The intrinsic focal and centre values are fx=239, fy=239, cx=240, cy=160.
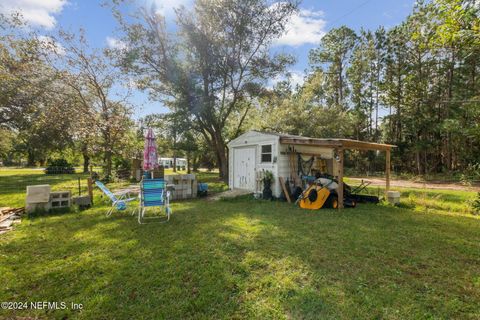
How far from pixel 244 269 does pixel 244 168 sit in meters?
7.22

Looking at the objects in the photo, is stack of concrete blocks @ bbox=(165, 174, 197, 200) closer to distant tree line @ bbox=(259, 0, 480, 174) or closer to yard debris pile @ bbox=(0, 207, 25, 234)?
yard debris pile @ bbox=(0, 207, 25, 234)

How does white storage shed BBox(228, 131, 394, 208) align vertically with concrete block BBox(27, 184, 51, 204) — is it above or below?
above

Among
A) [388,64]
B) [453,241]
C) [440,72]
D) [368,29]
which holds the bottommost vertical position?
[453,241]

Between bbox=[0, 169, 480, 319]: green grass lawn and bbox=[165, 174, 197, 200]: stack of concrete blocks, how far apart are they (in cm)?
320

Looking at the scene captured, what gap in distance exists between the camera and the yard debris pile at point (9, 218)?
15.2ft

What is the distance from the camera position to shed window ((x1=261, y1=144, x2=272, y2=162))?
8812 millimetres

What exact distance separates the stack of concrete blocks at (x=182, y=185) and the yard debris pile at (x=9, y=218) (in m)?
3.82

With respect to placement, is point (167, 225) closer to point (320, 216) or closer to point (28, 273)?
point (28, 273)

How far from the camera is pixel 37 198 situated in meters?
5.78

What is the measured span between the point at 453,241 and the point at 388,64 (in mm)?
20239

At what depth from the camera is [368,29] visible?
22172 millimetres

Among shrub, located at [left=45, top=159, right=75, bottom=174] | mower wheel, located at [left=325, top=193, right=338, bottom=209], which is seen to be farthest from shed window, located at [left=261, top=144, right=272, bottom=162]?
shrub, located at [left=45, top=159, right=75, bottom=174]

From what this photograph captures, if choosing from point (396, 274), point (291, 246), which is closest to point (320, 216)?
point (291, 246)

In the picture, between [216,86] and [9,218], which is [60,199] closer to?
[9,218]
